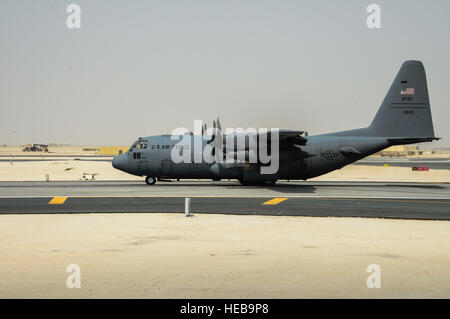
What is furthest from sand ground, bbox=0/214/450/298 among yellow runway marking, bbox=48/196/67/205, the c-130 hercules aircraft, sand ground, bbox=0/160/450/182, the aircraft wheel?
sand ground, bbox=0/160/450/182

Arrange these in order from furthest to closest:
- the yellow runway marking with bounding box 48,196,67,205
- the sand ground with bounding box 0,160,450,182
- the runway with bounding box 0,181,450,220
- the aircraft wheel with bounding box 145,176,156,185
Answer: the sand ground with bounding box 0,160,450,182
the aircraft wheel with bounding box 145,176,156,185
the yellow runway marking with bounding box 48,196,67,205
the runway with bounding box 0,181,450,220

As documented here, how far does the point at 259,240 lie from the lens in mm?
14297

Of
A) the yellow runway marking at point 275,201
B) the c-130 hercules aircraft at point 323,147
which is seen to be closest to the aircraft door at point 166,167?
the c-130 hercules aircraft at point 323,147

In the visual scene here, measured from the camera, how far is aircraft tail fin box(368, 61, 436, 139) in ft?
108

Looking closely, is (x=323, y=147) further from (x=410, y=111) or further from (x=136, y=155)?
(x=136, y=155)

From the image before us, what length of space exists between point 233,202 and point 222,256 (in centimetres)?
1154

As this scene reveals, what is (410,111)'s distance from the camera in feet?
108

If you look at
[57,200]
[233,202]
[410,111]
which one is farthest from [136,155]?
[410,111]

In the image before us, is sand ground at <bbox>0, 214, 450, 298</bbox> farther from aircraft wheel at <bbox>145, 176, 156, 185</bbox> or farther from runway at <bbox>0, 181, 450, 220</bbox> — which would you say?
aircraft wheel at <bbox>145, 176, 156, 185</bbox>

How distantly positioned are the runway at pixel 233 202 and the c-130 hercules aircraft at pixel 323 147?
234cm

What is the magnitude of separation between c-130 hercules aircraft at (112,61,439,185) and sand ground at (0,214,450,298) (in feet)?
42.2
